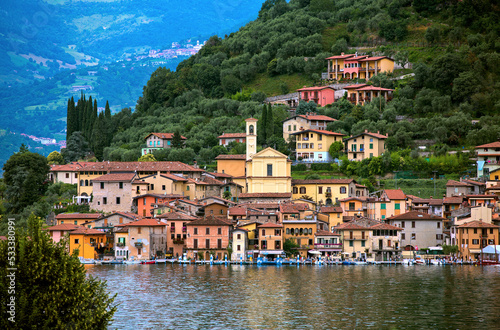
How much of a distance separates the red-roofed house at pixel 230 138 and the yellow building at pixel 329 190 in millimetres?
18073

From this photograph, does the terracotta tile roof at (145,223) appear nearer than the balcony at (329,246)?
Yes

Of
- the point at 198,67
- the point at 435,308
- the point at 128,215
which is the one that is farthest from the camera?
the point at 198,67

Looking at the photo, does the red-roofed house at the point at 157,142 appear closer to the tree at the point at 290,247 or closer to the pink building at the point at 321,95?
the pink building at the point at 321,95

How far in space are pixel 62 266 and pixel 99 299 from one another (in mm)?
1951

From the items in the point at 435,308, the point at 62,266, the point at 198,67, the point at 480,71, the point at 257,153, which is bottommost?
the point at 435,308

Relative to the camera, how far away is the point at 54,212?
81.2 meters

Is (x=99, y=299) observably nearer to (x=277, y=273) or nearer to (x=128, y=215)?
(x=277, y=273)

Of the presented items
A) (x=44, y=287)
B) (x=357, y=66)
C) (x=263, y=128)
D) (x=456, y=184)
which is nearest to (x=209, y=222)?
(x=456, y=184)

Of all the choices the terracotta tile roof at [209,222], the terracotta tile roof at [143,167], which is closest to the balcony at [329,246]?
the terracotta tile roof at [209,222]

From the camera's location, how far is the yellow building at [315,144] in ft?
306

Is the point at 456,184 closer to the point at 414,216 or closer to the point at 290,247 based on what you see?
the point at 414,216

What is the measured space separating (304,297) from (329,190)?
33010 mm

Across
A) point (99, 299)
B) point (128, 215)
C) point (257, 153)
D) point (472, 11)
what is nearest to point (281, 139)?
point (257, 153)

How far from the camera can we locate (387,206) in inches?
3036
